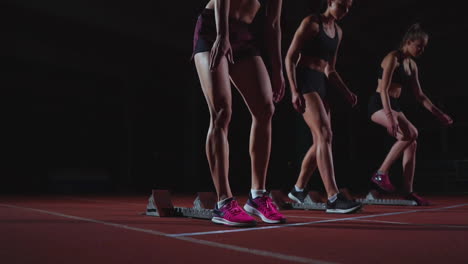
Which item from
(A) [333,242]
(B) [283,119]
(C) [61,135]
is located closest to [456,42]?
(B) [283,119]

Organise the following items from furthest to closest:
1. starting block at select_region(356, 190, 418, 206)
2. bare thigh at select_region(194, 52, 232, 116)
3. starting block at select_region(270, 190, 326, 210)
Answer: starting block at select_region(356, 190, 418, 206) < starting block at select_region(270, 190, 326, 210) < bare thigh at select_region(194, 52, 232, 116)

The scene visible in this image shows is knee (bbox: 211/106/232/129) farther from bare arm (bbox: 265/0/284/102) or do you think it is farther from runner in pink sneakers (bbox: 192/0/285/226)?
bare arm (bbox: 265/0/284/102)

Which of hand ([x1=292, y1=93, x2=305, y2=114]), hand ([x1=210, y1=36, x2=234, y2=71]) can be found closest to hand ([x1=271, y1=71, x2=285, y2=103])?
hand ([x1=210, y1=36, x2=234, y2=71])

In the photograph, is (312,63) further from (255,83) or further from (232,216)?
(232,216)

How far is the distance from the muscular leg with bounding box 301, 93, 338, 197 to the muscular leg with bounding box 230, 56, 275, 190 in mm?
913

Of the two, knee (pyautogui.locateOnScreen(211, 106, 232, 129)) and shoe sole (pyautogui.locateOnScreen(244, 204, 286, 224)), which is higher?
knee (pyautogui.locateOnScreen(211, 106, 232, 129))

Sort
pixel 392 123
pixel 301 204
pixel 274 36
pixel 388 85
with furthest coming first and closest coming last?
pixel 388 85 < pixel 392 123 < pixel 301 204 < pixel 274 36

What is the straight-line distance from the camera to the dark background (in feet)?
31.0

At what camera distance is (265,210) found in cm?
241

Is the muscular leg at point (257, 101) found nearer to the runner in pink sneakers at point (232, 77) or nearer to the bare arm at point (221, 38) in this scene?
the runner in pink sneakers at point (232, 77)

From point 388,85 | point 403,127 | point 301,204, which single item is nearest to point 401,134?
point 403,127

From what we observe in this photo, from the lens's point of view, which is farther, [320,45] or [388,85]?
[388,85]

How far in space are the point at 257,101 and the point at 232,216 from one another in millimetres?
643

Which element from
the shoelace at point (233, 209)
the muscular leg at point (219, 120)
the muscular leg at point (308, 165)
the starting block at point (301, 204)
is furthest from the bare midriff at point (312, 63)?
the shoelace at point (233, 209)
